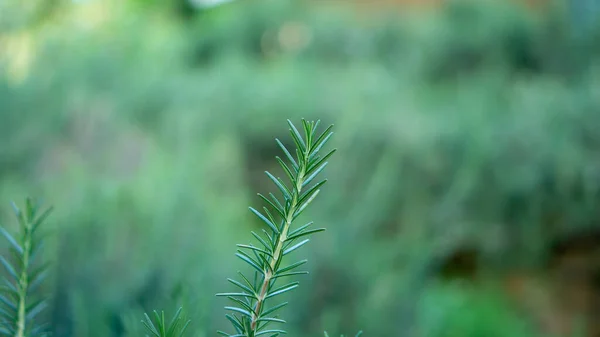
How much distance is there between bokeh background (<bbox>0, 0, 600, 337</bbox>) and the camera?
2.69 feet

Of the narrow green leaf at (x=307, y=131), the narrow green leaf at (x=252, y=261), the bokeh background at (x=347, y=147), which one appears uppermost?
the bokeh background at (x=347, y=147)

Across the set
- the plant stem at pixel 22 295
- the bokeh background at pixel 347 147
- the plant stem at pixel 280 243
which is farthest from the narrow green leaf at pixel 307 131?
the bokeh background at pixel 347 147

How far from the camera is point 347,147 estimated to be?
1.48 metres

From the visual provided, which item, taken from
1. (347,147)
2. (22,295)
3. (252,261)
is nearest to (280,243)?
(252,261)

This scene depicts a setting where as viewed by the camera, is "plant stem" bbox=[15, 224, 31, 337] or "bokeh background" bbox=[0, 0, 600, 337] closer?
"plant stem" bbox=[15, 224, 31, 337]

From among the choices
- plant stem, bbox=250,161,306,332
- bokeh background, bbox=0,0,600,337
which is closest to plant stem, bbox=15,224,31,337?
plant stem, bbox=250,161,306,332

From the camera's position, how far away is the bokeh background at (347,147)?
32.3 inches

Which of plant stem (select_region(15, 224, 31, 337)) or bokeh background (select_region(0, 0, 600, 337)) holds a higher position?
bokeh background (select_region(0, 0, 600, 337))

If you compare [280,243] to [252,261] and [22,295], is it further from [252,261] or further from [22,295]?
[22,295]

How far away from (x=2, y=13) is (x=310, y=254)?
1.14 meters

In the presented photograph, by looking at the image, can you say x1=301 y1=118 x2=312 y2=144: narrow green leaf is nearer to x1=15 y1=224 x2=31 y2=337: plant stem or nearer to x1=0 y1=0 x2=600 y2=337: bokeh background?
x1=15 y1=224 x2=31 y2=337: plant stem

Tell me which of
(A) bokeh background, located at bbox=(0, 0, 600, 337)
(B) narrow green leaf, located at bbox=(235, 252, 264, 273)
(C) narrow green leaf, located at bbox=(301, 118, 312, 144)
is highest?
(A) bokeh background, located at bbox=(0, 0, 600, 337)

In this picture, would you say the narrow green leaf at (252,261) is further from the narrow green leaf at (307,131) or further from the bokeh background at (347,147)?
the bokeh background at (347,147)

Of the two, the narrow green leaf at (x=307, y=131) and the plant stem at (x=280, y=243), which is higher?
the narrow green leaf at (x=307, y=131)
